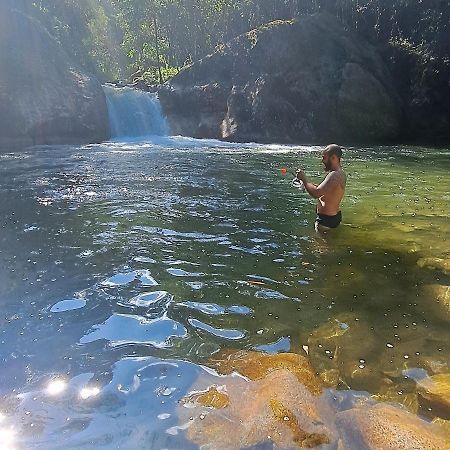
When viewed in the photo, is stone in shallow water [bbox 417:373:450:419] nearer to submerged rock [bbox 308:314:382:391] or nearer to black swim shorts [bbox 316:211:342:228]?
submerged rock [bbox 308:314:382:391]

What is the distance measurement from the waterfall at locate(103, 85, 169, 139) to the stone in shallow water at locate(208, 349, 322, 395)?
98.8 feet

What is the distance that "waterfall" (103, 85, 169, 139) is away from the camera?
33.6 meters

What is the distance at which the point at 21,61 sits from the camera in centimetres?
3312

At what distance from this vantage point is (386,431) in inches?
139

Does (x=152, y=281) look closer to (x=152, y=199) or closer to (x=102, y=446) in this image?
(x=102, y=446)

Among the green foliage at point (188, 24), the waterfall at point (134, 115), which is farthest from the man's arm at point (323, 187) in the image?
the green foliage at point (188, 24)

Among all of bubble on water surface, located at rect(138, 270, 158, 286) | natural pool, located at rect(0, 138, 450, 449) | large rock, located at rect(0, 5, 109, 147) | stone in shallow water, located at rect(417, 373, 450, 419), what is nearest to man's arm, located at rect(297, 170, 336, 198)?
natural pool, located at rect(0, 138, 450, 449)

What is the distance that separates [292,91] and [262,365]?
32.5 m

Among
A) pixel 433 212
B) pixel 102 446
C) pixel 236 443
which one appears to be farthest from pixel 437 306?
pixel 433 212

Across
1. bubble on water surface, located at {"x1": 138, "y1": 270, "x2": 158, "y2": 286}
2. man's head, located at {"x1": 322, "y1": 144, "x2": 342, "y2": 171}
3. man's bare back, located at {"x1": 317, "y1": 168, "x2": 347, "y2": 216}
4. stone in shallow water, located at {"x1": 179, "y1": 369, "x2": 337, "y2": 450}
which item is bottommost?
bubble on water surface, located at {"x1": 138, "y1": 270, "x2": 158, "y2": 286}

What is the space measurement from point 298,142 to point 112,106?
522 inches

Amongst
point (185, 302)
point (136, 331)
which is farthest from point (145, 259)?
point (136, 331)

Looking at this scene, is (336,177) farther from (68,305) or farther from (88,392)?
(88,392)

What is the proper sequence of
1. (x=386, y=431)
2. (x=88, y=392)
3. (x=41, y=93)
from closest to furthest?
(x=386, y=431) → (x=88, y=392) → (x=41, y=93)
